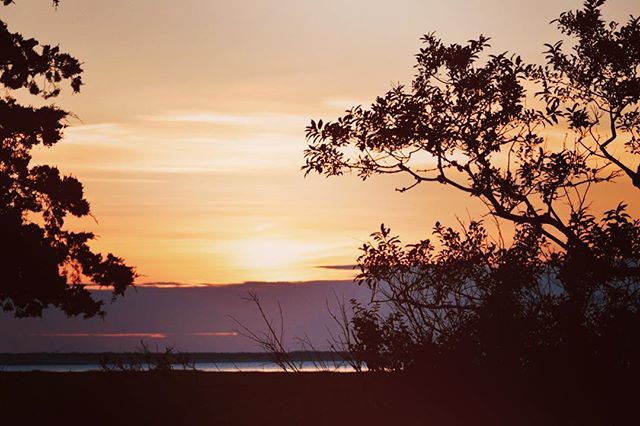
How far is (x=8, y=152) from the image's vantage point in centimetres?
2722

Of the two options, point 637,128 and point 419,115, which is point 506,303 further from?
point 637,128

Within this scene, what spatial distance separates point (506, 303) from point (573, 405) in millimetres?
1723

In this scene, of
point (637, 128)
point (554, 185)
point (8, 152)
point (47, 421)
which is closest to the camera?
point (47, 421)

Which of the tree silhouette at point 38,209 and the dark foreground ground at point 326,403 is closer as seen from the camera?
the dark foreground ground at point 326,403

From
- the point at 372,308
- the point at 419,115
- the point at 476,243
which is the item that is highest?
the point at 419,115

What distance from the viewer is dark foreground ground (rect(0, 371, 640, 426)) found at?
13023mm

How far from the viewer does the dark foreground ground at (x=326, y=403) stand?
42.7 ft

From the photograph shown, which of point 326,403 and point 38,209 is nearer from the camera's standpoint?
point 326,403

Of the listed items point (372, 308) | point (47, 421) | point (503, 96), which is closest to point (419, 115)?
point (503, 96)

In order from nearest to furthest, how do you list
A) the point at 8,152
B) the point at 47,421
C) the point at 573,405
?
the point at 573,405 → the point at 47,421 → the point at 8,152

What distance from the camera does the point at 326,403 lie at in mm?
14609

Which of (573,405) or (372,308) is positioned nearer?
(573,405)

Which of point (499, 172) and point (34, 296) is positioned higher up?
point (499, 172)

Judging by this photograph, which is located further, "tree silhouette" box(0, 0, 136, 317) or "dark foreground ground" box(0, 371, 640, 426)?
"tree silhouette" box(0, 0, 136, 317)
